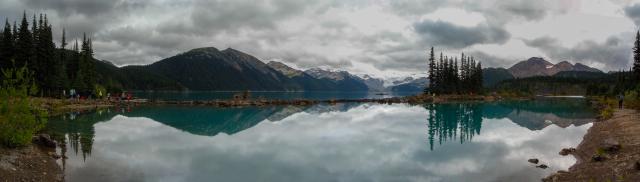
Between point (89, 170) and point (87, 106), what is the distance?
5907 cm

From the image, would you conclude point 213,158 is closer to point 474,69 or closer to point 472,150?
point 472,150

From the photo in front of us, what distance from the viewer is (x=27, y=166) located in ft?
65.6

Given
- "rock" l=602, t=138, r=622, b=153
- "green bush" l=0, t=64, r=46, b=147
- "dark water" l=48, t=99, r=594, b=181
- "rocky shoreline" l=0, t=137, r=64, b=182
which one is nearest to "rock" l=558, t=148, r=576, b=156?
"dark water" l=48, t=99, r=594, b=181

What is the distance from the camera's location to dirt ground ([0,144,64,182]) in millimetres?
18172

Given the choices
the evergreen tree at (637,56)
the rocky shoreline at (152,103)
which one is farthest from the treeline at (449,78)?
the evergreen tree at (637,56)

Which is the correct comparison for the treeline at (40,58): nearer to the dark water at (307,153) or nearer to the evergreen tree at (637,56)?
the dark water at (307,153)

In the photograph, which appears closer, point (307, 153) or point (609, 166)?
point (609, 166)

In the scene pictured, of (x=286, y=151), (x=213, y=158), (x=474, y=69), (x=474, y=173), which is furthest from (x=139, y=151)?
(x=474, y=69)

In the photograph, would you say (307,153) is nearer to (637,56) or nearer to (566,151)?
(566,151)

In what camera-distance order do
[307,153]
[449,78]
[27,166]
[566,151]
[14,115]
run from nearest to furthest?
[27,166], [14,115], [307,153], [566,151], [449,78]

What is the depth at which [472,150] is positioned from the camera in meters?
29.5

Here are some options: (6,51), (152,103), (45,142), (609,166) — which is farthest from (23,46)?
(609,166)

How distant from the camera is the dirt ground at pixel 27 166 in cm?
1817

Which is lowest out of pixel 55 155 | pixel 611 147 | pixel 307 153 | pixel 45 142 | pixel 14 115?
pixel 307 153
